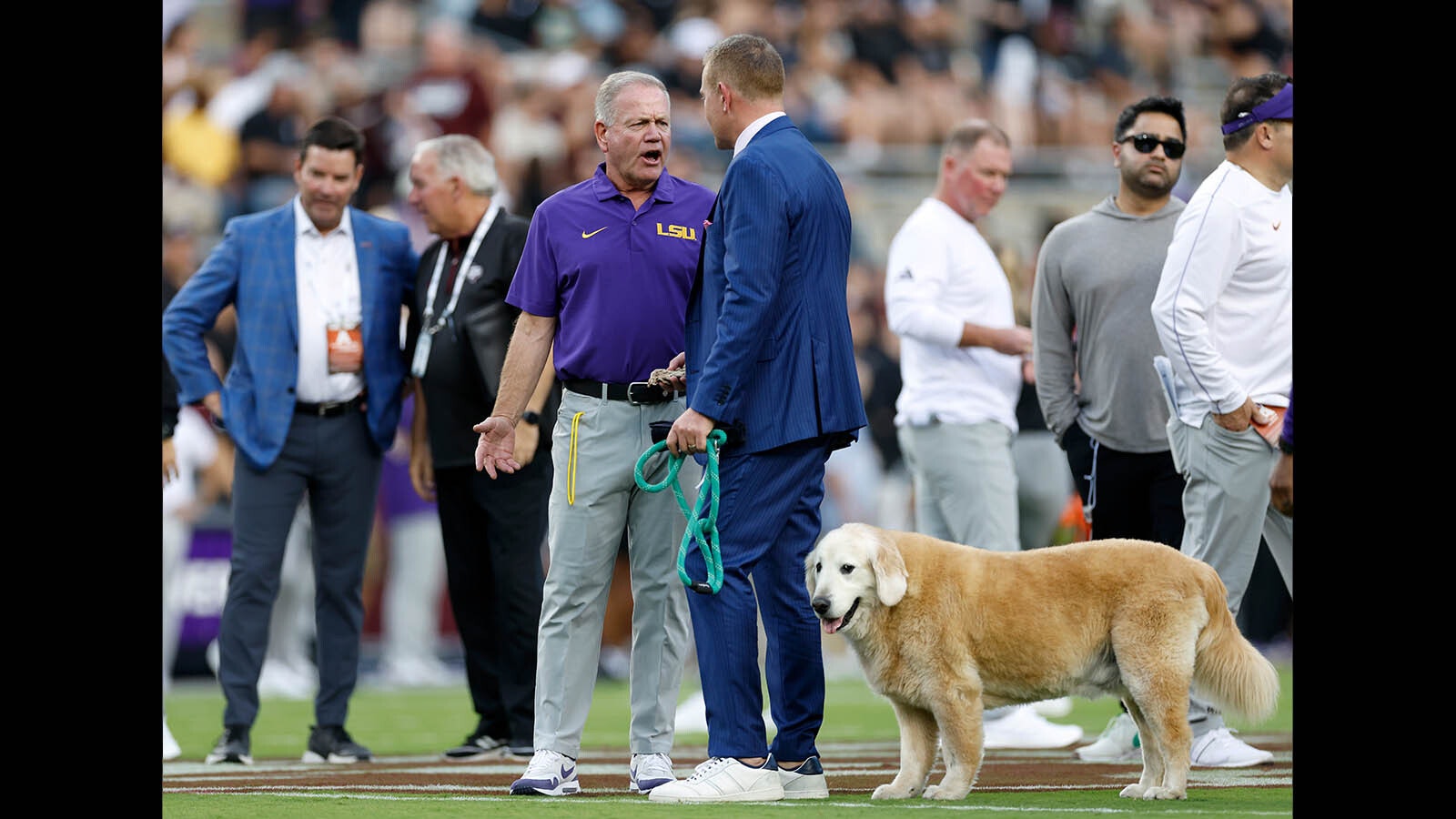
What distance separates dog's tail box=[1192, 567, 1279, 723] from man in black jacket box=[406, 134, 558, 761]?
10.9 ft

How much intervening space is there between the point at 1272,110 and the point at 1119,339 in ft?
4.14

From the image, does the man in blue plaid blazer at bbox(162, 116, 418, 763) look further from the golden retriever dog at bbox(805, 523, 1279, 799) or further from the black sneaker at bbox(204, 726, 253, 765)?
the golden retriever dog at bbox(805, 523, 1279, 799)

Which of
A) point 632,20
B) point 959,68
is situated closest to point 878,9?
point 959,68

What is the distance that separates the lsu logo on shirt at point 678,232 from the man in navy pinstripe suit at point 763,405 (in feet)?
1.81

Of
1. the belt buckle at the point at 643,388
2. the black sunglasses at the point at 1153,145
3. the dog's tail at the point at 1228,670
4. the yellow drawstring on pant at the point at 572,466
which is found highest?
the black sunglasses at the point at 1153,145

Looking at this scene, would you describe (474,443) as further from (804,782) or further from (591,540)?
(804,782)

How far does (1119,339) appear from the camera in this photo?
8055 millimetres

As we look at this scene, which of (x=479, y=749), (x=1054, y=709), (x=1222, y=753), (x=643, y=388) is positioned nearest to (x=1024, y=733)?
(x=1222, y=753)

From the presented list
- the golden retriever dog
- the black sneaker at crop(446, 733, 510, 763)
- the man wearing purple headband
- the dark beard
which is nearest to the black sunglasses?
the dark beard

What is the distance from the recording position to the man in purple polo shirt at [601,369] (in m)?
6.65

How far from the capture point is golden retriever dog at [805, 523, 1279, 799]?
19.8 ft

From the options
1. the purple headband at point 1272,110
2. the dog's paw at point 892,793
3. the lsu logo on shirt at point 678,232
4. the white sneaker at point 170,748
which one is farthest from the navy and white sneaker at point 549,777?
the purple headband at point 1272,110

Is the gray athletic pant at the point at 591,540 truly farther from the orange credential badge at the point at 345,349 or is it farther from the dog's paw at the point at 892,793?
the orange credential badge at the point at 345,349

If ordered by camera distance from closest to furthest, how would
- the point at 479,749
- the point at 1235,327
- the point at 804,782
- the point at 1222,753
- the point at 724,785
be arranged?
the point at 724,785 → the point at 804,782 → the point at 1235,327 → the point at 1222,753 → the point at 479,749
